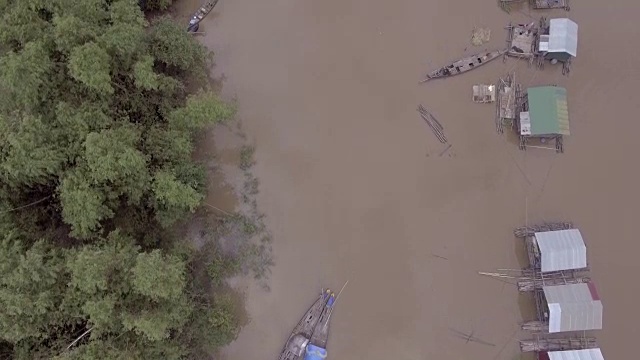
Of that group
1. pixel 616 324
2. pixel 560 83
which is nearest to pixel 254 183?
pixel 560 83

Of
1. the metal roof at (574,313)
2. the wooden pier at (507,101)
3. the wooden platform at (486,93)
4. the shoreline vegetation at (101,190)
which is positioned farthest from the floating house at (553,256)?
the shoreline vegetation at (101,190)

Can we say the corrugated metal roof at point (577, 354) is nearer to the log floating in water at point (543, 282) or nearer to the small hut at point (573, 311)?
the small hut at point (573, 311)

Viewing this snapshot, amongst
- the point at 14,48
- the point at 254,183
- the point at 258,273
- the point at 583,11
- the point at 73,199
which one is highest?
the point at 583,11

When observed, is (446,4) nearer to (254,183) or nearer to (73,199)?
(254,183)

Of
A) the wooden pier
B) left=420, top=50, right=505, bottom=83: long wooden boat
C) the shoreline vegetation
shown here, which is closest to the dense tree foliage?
the shoreline vegetation

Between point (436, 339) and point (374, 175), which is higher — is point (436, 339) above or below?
below

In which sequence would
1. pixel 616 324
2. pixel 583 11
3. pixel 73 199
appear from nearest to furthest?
pixel 73 199
pixel 616 324
pixel 583 11
